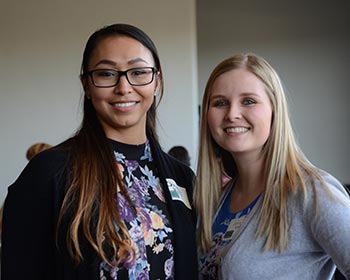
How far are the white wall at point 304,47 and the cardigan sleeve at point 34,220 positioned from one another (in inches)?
254

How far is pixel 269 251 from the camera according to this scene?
1.44 metres

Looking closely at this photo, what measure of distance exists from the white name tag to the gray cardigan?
10.8 inches

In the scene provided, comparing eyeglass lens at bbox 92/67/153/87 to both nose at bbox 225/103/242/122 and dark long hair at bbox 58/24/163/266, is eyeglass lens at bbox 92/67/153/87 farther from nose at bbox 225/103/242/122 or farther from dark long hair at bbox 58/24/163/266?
nose at bbox 225/103/242/122

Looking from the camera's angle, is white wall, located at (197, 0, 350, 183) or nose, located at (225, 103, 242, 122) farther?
white wall, located at (197, 0, 350, 183)

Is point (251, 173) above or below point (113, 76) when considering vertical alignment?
below

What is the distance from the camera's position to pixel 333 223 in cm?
132

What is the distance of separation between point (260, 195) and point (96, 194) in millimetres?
554

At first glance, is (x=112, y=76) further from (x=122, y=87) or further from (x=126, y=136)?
(x=126, y=136)

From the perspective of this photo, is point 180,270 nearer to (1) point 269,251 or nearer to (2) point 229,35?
(1) point 269,251

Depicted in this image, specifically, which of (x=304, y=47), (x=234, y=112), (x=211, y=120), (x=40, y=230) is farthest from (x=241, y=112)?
(x=304, y=47)

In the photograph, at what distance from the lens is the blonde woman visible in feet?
4.51

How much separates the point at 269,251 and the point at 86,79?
0.81 metres

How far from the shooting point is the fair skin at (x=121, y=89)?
1.49 meters

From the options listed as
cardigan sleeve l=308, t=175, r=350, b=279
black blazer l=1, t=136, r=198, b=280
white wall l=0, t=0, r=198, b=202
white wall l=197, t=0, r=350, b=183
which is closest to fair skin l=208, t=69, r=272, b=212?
cardigan sleeve l=308, t=175, r=350, b=279
